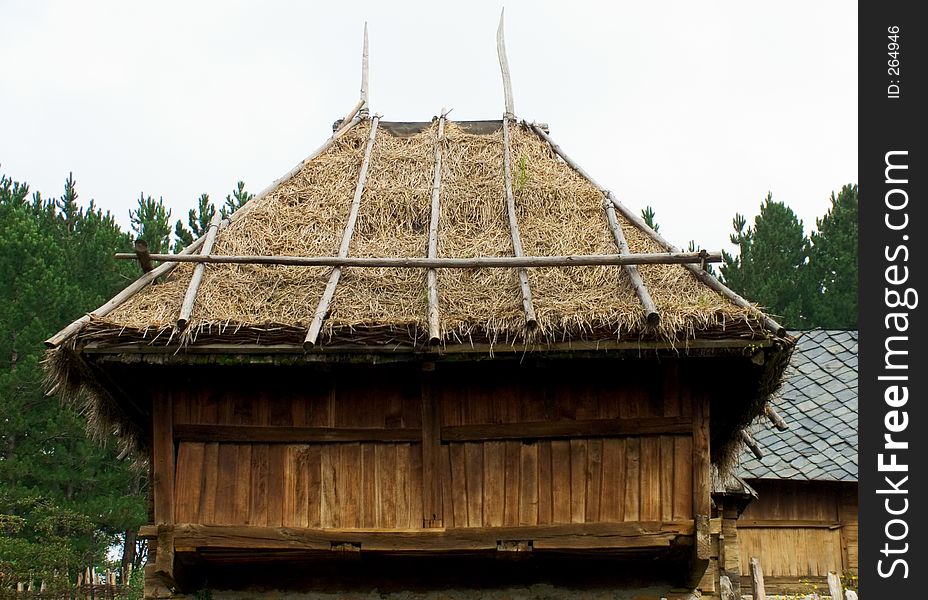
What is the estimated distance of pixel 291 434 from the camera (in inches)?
328

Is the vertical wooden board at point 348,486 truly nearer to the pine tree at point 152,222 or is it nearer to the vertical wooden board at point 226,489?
the vertical wooden board at point 226,489

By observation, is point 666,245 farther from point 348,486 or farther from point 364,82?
point 364,82

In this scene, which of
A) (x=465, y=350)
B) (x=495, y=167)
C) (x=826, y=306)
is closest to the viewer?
(x=465, y=350)

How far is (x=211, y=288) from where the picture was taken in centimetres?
845

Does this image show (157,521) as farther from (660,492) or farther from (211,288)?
(660,492)

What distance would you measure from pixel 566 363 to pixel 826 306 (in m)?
22.2

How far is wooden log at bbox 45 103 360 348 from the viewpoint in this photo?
25.7 ft

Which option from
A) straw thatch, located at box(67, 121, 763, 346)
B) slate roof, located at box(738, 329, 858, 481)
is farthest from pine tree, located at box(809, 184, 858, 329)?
straw thatch, located at box(67, 121, 763, 346)

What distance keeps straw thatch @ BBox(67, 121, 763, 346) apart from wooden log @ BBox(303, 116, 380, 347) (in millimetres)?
78

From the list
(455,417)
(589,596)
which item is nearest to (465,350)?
(455,417)

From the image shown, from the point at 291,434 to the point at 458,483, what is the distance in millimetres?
1263

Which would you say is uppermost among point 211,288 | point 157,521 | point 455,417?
point 211,288

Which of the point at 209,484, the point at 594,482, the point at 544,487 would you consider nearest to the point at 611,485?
the point at 594,482
